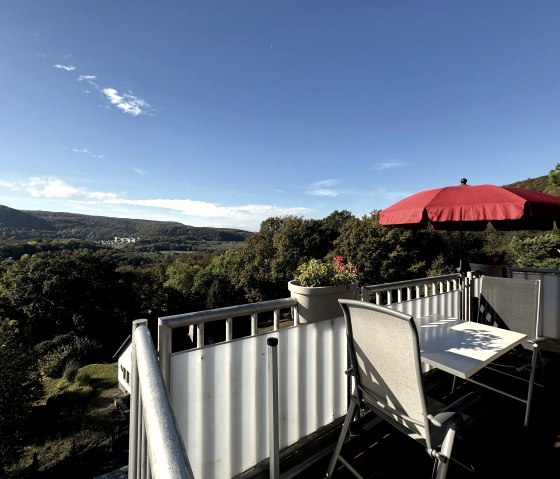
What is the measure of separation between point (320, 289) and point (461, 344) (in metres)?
1.10

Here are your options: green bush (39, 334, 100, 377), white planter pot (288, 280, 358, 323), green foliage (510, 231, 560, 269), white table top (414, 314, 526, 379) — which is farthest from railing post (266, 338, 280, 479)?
green bush (39, 334, 100, 377)

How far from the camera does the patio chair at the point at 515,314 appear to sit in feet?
8.20

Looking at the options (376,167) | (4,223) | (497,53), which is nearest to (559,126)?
(497,53)

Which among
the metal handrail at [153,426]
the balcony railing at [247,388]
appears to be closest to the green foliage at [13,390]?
the balcony railing at [247,388]

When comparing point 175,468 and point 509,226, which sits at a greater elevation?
point 509,226

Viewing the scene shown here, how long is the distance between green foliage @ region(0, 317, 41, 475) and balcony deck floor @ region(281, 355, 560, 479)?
55.8 ft

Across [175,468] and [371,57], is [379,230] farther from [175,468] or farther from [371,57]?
[175,468]

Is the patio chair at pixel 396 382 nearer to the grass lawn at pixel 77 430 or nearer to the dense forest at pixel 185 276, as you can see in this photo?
the grass lawn at pixel 77 430

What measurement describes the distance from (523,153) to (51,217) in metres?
93.1

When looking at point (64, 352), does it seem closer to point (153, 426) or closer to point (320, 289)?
point (320, 289)

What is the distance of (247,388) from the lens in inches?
63.6

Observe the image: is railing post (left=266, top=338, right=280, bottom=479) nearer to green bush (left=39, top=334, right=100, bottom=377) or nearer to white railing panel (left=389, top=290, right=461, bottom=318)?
white railing panel (left=389, top=290, right=461, bottom=318)

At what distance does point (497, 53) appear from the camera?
6977 millimetres

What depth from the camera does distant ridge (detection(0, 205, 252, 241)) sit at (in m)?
62.4
